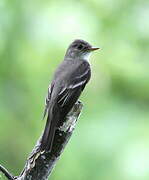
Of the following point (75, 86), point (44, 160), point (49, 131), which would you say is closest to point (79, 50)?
point (75, 86)

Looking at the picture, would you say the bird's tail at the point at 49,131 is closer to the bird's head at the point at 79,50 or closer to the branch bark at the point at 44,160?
the branch bark at the point at 44,160

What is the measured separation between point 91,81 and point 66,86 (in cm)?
161

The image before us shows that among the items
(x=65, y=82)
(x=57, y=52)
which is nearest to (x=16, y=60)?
(x=57, y=52)

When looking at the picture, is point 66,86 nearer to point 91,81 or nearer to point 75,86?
point 75,86

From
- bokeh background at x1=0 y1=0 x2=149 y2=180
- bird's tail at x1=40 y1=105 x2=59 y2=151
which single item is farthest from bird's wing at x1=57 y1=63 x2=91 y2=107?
bokeh background at x1=0 y1=0 x2=149 y2=180

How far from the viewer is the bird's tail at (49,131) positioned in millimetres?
2833

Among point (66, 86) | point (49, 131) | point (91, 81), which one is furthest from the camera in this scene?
point (91, 81)

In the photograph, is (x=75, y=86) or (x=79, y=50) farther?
(x=79, y=50)

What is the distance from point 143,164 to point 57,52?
1277 millimetres

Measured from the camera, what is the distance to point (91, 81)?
211 inches

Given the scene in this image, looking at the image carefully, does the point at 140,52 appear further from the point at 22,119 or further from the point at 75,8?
the point at 22,119

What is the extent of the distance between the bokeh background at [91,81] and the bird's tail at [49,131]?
117 cm

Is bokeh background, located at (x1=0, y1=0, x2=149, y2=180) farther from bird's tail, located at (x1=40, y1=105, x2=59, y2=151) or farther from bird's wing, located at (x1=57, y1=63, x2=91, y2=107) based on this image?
bird's tail, located at (x1=40, y1=105, x2=59, y2=151)

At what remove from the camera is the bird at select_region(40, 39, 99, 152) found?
3.30m
